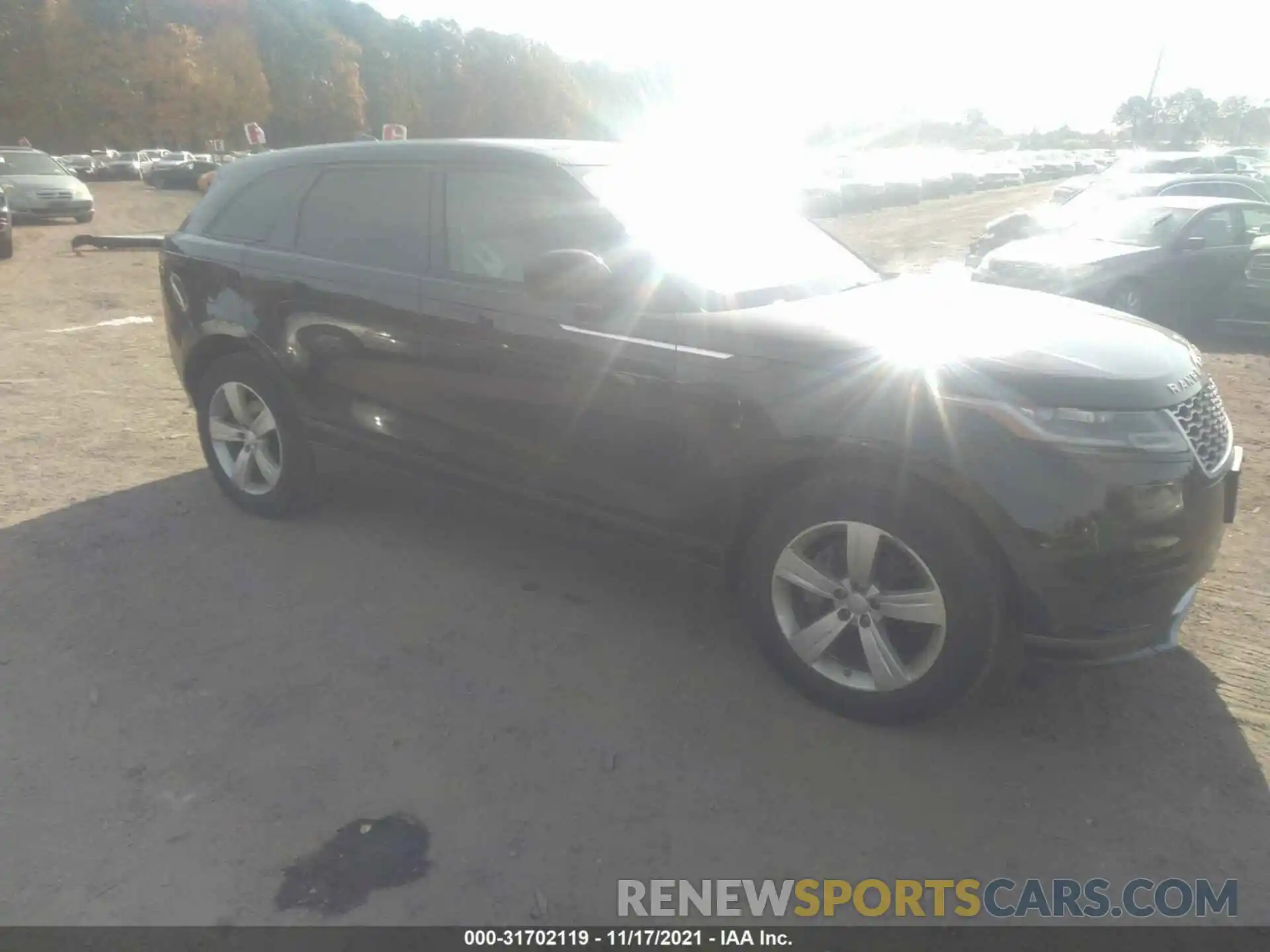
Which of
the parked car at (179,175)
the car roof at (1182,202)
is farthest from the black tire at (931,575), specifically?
the parked car at (179,175)

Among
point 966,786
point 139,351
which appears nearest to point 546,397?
point 966,786

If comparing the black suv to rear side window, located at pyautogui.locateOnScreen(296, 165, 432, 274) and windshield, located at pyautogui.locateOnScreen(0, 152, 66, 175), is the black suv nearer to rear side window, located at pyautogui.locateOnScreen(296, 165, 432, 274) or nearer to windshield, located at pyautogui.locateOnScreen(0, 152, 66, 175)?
rear side window, located at pyautogui.locateOnScreen(296, 165, 432, 274)

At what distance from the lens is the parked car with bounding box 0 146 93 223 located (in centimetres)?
1992

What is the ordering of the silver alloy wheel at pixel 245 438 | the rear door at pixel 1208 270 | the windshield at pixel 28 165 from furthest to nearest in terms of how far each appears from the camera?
the windshield at pixel 28 165
the rear door at pixel 1208 270
the silver alloy wheel at pixel 245 438

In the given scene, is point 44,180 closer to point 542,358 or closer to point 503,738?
point 542,358

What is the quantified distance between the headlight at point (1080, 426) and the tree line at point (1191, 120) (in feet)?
211

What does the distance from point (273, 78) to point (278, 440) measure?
249 ft

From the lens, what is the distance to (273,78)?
70250mm

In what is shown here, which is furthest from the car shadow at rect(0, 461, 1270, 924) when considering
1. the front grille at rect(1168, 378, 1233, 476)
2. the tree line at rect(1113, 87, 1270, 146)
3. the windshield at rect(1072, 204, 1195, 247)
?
the tree line at rect(1113, 87, 1270, 146)

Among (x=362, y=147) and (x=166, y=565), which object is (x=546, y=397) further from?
(x=166, y=565)

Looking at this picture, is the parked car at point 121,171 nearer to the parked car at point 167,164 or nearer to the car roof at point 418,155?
the parked car at point 167,164

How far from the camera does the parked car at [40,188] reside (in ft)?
65.4

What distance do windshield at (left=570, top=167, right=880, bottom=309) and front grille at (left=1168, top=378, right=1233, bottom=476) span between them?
1.33 metres

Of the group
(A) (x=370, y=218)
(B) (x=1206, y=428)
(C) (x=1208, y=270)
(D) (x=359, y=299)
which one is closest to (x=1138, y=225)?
(C) (x=1208, y=270)
